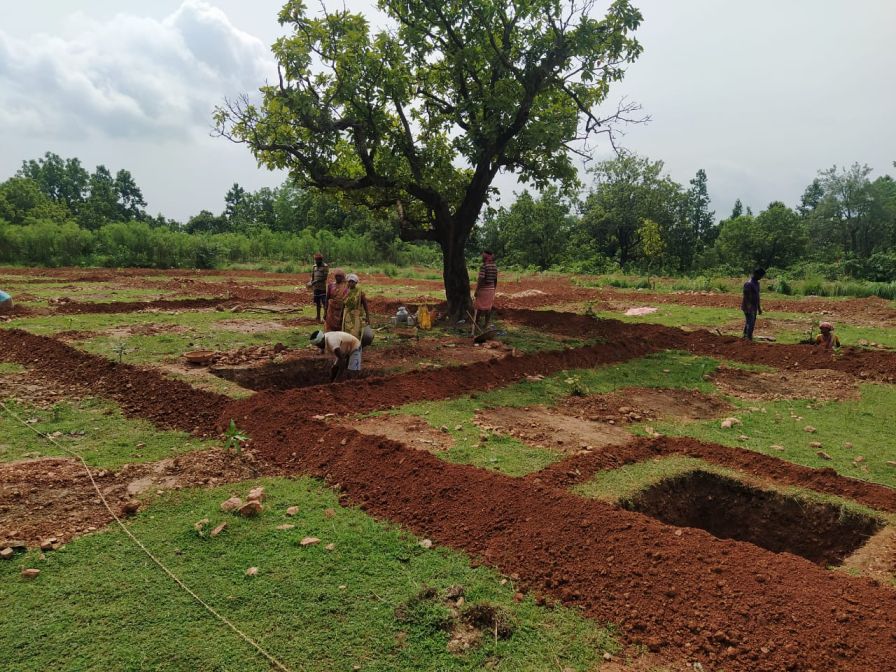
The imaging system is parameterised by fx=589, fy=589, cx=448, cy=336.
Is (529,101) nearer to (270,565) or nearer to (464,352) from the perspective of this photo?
(464,352)

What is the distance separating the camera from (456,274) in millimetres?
15250

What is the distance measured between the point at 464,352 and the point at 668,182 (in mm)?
42410

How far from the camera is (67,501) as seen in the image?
5109mm

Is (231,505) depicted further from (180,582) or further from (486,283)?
(486,283)

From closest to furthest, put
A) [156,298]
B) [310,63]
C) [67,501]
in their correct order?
[67,501] < [310,63] < [156,298]

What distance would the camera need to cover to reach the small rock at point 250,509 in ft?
16.1

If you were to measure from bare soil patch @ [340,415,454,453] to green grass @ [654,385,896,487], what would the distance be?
2943mm

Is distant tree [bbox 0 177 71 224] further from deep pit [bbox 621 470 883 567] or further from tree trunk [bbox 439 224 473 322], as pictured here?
deep pit [bbox 621 470 883 567]

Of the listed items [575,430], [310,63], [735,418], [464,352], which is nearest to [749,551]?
[575,430]

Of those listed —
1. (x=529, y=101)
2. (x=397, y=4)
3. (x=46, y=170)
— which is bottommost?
(x=529, y=101)

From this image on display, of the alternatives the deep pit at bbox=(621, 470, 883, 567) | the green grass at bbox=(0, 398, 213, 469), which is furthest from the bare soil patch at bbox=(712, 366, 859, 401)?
the green grass at bbox=(0, 398, 213, 469)

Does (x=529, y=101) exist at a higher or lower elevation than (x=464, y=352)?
higher

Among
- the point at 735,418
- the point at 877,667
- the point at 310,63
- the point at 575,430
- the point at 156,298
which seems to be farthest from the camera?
the point at 156,298

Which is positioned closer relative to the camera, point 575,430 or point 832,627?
point 832,627
